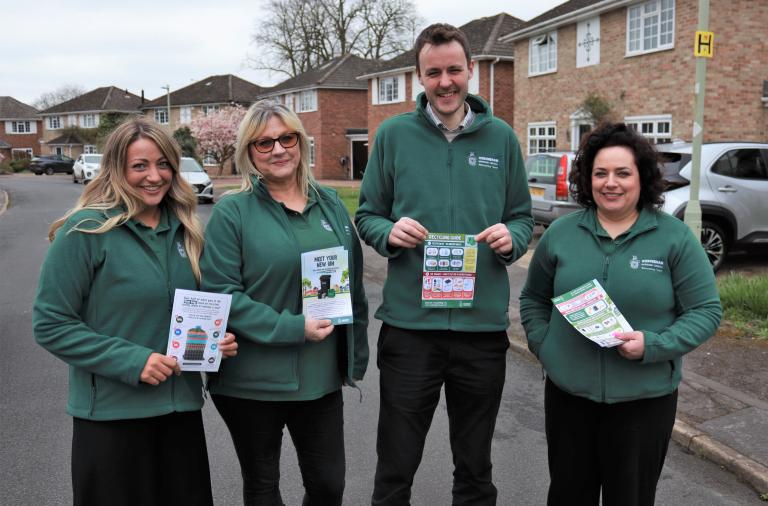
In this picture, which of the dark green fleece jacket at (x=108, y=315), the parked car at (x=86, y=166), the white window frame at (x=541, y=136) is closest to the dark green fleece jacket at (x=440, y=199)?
the dark green fleece jacket at (x=108, y=315)

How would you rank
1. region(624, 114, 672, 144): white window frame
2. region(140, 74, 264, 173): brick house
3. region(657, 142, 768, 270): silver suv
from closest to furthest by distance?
region(657, 142, 768, 270): silver suv → region(624, 114, 672, 144): white window frame → region(140, 74, 264, 173): brick house

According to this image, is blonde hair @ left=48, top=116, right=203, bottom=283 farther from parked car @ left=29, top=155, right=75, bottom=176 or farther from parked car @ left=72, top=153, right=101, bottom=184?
parked car @ left=29, top=155, right=75, bottom=176

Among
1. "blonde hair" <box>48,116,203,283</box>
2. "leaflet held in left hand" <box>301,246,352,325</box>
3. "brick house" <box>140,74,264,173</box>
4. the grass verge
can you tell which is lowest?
the grass verge

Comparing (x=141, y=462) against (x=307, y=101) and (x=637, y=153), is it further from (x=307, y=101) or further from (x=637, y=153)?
(x=307, y=101)

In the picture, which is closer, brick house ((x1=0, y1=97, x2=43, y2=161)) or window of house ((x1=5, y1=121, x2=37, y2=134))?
brick house ((x1=0, y1=97, x2=43, y2=161))

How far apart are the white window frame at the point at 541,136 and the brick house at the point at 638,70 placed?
0.04m

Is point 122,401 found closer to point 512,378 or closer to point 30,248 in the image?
point 512,378

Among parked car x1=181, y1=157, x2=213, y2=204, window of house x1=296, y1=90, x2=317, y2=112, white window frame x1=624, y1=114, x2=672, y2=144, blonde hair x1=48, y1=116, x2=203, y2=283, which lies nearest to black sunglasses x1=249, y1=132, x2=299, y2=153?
blonde hair x1=48, y1=116, x2=203, y2=283

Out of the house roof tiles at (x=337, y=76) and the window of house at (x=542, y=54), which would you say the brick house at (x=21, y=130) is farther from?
the window of house at (x=542, y=54)

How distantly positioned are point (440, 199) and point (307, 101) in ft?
145

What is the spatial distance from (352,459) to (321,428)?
5.14 feet

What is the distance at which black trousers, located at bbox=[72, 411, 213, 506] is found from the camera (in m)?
2.43

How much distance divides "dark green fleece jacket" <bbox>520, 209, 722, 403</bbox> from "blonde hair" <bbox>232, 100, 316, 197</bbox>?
1.22 meters

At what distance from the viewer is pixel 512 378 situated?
19.6 feet
